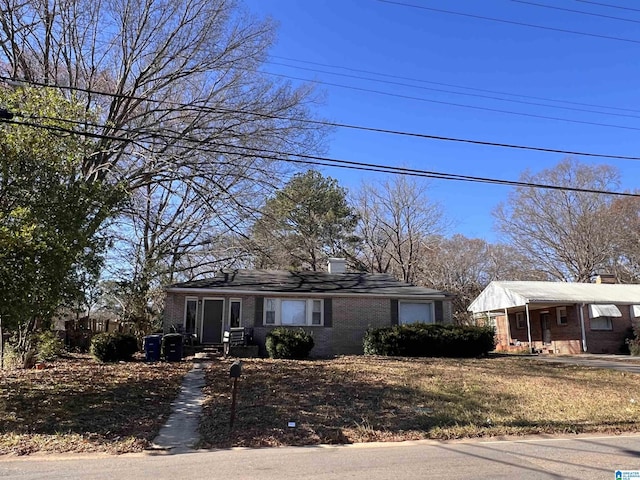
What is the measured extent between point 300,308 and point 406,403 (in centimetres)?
1185

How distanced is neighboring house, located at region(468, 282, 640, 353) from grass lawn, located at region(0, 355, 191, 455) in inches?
830

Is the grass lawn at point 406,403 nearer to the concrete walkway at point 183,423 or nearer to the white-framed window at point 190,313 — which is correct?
the concrete walkway at point 183,423

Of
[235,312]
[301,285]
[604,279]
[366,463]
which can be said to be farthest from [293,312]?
[604,279]

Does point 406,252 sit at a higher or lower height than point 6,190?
higher

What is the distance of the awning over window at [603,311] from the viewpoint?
26.0 meters

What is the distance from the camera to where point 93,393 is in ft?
35.7

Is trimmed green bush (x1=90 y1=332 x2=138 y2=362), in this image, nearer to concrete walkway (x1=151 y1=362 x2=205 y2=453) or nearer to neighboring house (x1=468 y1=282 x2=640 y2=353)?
concrete walkway (x1=151 y1=362 x2=205 y2=453)

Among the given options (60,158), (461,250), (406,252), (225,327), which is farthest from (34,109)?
(461,250)

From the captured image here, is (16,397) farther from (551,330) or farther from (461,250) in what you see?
(461,250)

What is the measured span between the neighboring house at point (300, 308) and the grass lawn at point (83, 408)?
6580mm

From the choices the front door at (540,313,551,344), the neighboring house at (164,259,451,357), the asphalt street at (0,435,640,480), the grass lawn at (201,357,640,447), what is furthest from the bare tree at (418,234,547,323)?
the asphalt street at (0,435,640,480)

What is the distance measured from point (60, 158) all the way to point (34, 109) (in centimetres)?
118

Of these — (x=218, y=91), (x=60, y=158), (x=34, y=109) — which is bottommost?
(x=60, y=158)

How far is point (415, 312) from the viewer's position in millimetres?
22984
